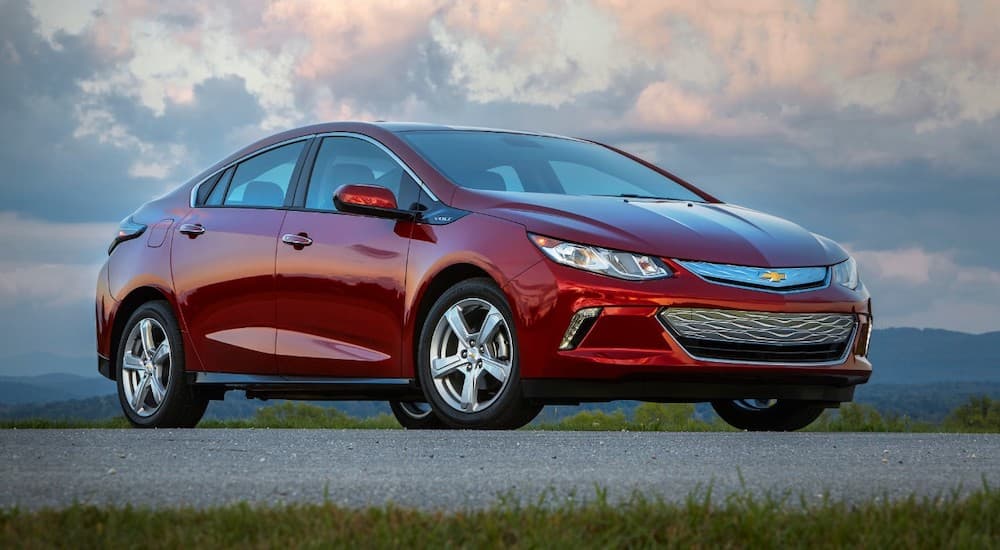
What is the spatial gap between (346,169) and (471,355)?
173 centimetres

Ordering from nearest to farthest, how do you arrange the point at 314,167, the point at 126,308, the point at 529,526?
the point at 529,526 < the point at 314,167 < the point at 126,308

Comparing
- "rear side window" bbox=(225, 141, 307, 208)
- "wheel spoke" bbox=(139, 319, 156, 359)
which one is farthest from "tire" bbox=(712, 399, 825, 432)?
"wheel spoke" bbox=(139, 319, 156, 359)

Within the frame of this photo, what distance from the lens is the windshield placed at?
803cm

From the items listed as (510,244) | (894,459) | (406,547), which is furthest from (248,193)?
(406,547)

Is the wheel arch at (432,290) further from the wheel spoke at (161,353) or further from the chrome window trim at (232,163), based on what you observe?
the wheel spoke at (161,353)

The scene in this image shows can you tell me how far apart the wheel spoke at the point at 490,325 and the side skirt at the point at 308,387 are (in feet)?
1.91

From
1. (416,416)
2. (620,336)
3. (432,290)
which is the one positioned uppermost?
(432,290)

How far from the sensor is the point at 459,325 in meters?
7.32

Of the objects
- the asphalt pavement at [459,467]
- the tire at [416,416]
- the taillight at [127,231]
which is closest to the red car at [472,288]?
the taillight at [127,231]

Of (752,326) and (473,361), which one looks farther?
(473,361)

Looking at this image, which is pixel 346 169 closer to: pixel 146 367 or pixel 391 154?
pixel 391 154

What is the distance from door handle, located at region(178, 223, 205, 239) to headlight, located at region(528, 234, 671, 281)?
2905 millimetres

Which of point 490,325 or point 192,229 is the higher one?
point 192,229

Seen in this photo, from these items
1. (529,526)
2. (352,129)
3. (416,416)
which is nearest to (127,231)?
(352,129)
